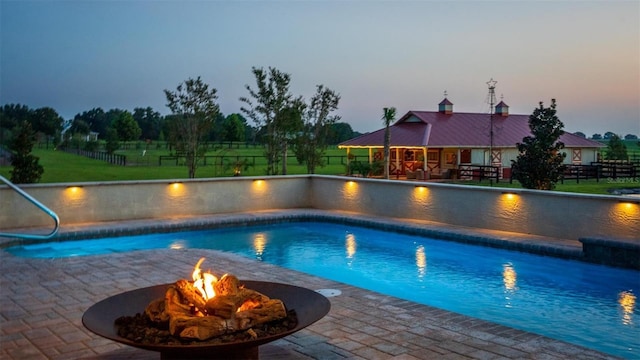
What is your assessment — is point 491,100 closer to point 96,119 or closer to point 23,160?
point 23,160

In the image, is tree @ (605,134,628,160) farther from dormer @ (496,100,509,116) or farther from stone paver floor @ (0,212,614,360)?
stone paver floor @ (0,212,614,360)

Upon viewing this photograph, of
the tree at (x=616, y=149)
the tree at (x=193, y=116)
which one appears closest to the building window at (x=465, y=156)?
the tree at (x=616, y=149)

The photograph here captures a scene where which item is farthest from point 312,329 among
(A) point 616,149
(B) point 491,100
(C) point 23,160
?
(A) point 616,149

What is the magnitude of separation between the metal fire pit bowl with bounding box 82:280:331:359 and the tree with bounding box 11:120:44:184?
15155mm

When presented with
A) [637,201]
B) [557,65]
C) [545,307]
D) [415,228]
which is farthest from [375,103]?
[545,307]

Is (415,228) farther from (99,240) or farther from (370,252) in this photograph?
(99,240)

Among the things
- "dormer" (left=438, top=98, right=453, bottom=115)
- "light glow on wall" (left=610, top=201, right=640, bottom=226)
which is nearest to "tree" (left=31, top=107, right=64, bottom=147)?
"dormer" (left=438, top=98, right=453, bottom=115)

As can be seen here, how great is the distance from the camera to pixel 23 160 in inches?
673

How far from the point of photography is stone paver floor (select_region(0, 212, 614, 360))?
438 cm

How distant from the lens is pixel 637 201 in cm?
913

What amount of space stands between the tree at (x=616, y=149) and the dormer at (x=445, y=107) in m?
7.91

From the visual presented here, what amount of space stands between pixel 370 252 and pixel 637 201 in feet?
14.1

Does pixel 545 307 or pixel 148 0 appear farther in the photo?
pixel 148 0

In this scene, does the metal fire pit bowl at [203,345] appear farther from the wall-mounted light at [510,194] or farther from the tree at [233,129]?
the tree at [233,129]
